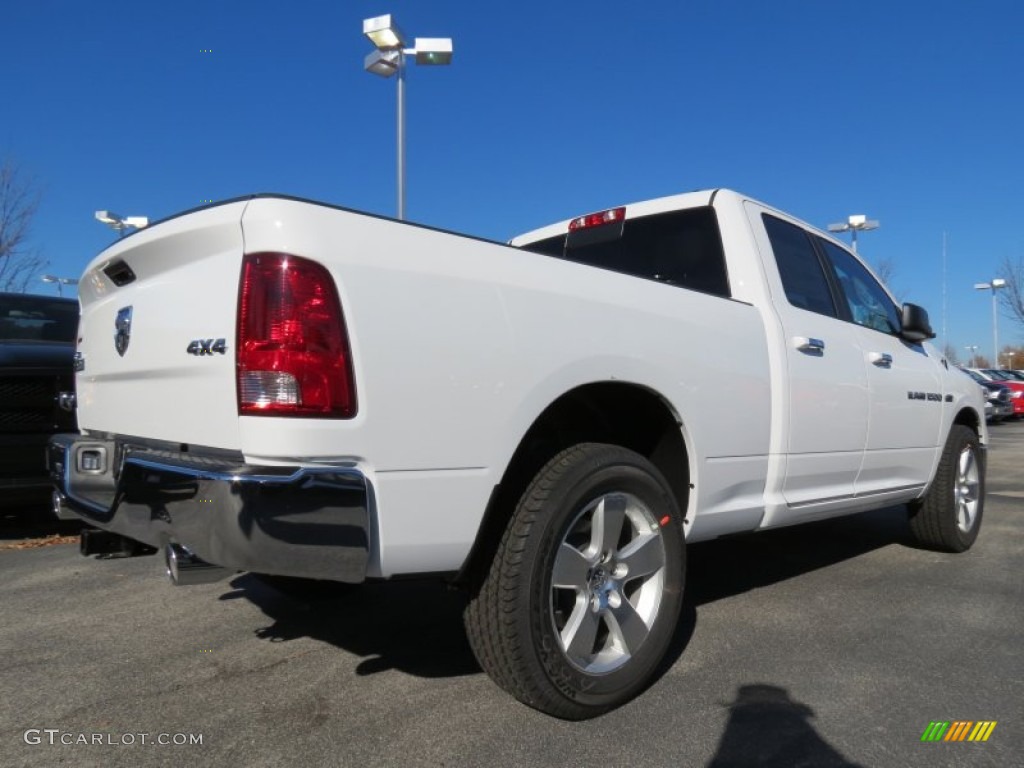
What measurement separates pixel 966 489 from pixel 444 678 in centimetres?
409

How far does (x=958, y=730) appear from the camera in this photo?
2.43 m

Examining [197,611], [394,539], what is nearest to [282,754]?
[394,539]

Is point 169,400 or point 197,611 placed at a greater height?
point 169,400

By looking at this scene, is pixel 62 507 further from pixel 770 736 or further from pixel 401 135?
pixel 401 135

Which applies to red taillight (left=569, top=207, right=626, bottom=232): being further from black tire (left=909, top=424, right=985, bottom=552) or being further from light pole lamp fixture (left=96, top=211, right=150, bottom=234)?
light pole lamp fixture (left=96, top=211, right=150, bottom=234)

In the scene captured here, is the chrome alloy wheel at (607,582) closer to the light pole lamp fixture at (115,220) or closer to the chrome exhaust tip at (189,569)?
the chrome exhaust tip at (189,569)

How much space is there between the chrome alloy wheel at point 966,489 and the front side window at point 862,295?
115 centimetres

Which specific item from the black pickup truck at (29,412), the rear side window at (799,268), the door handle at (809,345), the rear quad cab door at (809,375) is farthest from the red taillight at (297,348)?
the black pickup truck at (29,412)

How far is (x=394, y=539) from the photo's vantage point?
200 centimetres

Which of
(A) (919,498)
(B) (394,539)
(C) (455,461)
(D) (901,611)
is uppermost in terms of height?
(C) (455,461)

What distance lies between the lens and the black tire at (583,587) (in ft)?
7.27

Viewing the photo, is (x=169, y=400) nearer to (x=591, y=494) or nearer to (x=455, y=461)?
(x=455, y=461)

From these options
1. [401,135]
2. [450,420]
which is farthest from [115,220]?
[450,420]

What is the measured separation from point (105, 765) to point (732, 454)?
2.41 meters
